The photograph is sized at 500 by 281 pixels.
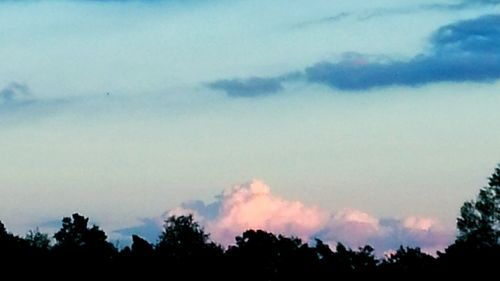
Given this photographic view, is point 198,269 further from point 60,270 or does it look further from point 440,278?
point 440,278

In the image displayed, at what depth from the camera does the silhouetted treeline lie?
124 metres

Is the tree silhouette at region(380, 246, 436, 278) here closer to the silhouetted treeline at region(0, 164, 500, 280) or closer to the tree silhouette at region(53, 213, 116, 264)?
the silhouetted treeline at region(0, 164, 500, 280)

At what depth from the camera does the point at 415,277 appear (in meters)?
125

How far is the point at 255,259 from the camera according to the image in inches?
5207

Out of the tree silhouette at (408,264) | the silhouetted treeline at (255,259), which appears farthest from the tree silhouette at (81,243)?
the tree silhouette at (408,264)

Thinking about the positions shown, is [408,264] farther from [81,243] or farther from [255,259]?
[81,243]

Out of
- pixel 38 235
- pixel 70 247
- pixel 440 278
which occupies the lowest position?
pixel 440 278

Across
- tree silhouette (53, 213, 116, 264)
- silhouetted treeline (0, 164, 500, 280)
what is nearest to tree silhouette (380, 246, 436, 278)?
silhouetted treeline (0, 164, 500, 280)

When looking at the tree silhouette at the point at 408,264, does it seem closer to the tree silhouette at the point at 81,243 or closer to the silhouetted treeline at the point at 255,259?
the silhouetted treeline at the point at 255,259

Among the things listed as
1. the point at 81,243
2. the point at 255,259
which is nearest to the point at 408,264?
the point at 255,259

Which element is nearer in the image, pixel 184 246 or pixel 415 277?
pixel 415 277

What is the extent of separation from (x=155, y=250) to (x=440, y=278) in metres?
27.9

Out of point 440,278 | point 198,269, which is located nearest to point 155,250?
point 198,269

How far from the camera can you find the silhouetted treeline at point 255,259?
124250 mm
